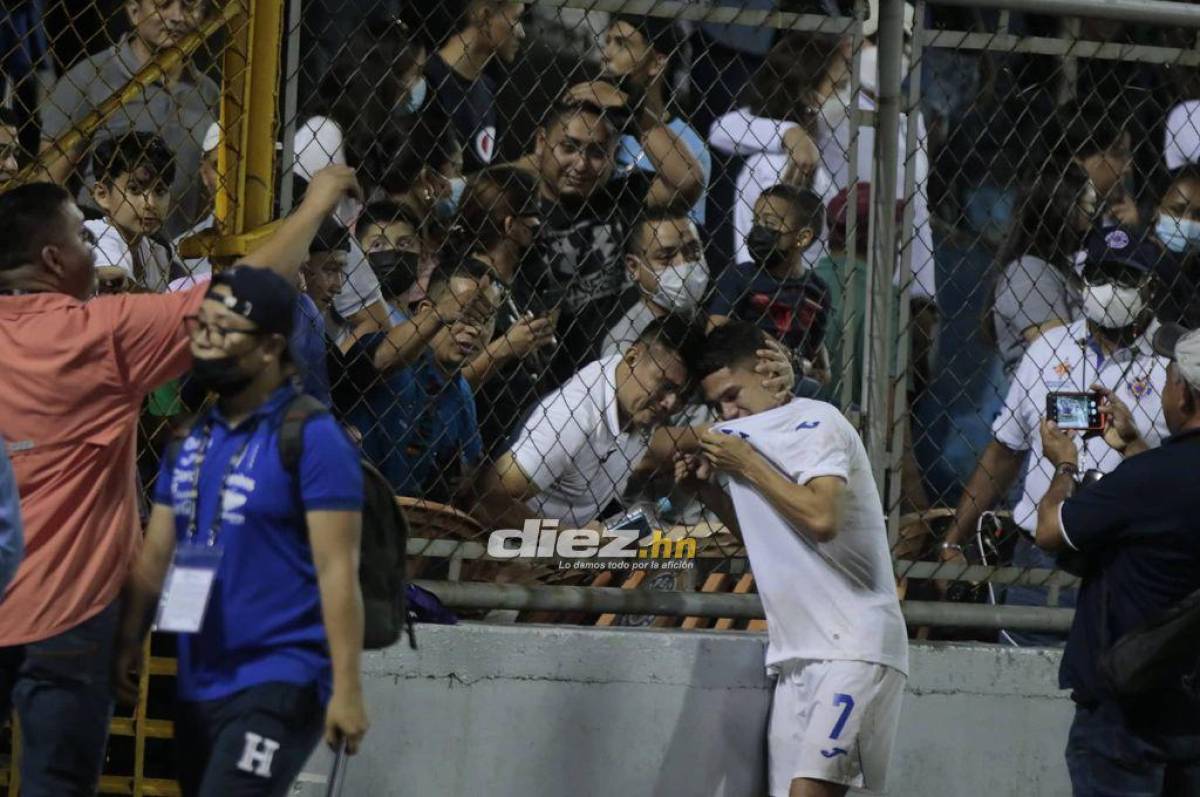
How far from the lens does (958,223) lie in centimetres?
743

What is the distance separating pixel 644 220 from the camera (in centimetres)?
691

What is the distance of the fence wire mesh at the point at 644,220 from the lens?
20.3ft

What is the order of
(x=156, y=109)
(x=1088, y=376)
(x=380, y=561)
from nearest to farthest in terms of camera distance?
(x=380, y=561) < (x=156, y=109) < (x=1088, y=376)

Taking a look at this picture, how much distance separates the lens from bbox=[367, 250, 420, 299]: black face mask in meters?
6.66

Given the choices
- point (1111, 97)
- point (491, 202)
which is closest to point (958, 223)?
point (1111, 97)

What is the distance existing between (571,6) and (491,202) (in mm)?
975

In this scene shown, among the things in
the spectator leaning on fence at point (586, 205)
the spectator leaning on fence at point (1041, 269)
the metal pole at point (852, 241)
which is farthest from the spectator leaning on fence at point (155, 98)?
the spectator leaning on fence at point (1041, 269)

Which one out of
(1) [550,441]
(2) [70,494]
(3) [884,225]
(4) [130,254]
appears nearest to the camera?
(2) [70,494]

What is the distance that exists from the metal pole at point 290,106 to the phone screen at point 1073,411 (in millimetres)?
2355

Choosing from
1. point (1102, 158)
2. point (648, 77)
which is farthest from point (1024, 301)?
point (648, 77)

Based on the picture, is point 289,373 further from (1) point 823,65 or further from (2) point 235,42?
(1) point 823,65

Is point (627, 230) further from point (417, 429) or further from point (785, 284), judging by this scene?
point (417, 429)

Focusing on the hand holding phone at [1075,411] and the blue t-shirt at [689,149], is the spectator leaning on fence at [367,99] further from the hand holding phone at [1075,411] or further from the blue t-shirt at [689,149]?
the hand holding phone at [1075,411]

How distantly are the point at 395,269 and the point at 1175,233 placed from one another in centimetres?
293
